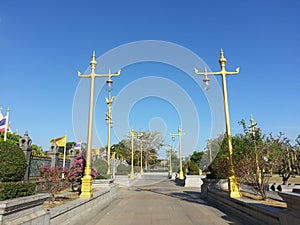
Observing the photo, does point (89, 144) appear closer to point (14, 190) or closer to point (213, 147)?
point (14, 190)

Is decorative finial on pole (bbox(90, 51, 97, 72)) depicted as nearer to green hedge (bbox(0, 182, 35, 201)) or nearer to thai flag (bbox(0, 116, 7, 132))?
thai flag (bbox(0, 116, 7, 132))

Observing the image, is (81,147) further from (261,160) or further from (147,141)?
(147,141)

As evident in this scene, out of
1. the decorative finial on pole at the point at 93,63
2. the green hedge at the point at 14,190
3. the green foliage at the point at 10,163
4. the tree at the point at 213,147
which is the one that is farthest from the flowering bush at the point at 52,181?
the tree at the point at 213,147

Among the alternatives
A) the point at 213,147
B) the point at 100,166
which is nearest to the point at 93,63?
the point at 100,166

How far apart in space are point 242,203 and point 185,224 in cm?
185

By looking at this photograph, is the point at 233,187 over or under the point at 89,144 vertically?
under

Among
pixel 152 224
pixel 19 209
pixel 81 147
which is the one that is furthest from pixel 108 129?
pixel 19 209

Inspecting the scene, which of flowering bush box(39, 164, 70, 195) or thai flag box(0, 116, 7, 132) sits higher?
thai flag box(0, 116, 7, 132)

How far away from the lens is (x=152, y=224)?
6.20 metres

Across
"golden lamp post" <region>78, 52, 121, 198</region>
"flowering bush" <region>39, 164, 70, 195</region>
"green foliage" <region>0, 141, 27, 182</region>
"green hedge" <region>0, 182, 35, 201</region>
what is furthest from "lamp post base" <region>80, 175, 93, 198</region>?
"green hedge" <region>0, 182, 35, 201</region>

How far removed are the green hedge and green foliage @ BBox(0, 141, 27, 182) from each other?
77 cm

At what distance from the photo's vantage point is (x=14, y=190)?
425cm

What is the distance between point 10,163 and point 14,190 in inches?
51.6

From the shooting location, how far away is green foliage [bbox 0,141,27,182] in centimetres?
520
